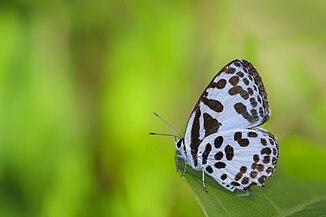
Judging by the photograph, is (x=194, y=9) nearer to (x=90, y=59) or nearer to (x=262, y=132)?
(x=90, y=59)

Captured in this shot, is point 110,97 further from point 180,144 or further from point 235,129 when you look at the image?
point 235,129

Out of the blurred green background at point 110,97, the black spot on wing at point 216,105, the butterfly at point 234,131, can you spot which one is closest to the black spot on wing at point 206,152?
the butterfly at point 234,131

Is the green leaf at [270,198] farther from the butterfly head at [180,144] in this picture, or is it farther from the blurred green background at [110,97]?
the blurred green background at [110,97]

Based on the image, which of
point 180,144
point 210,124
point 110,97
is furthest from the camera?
point 110,97

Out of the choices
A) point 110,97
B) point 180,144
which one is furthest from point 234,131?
point 110,97

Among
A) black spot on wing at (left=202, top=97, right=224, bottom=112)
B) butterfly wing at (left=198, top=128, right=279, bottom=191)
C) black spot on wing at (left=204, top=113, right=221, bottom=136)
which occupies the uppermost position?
black spot on wing at (left=202, top=97, right=224, bottom=112)

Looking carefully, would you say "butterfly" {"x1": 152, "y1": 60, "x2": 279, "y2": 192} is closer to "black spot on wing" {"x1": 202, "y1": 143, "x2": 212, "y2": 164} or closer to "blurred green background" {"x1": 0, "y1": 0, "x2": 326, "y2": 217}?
"black spot on wing" {"x1": 202, "y1": 143, "x2": 212, "y2": 164}

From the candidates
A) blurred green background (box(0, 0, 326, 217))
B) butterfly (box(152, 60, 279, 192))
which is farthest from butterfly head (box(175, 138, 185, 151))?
blurred green background (box(0, 0, 326, 217))
